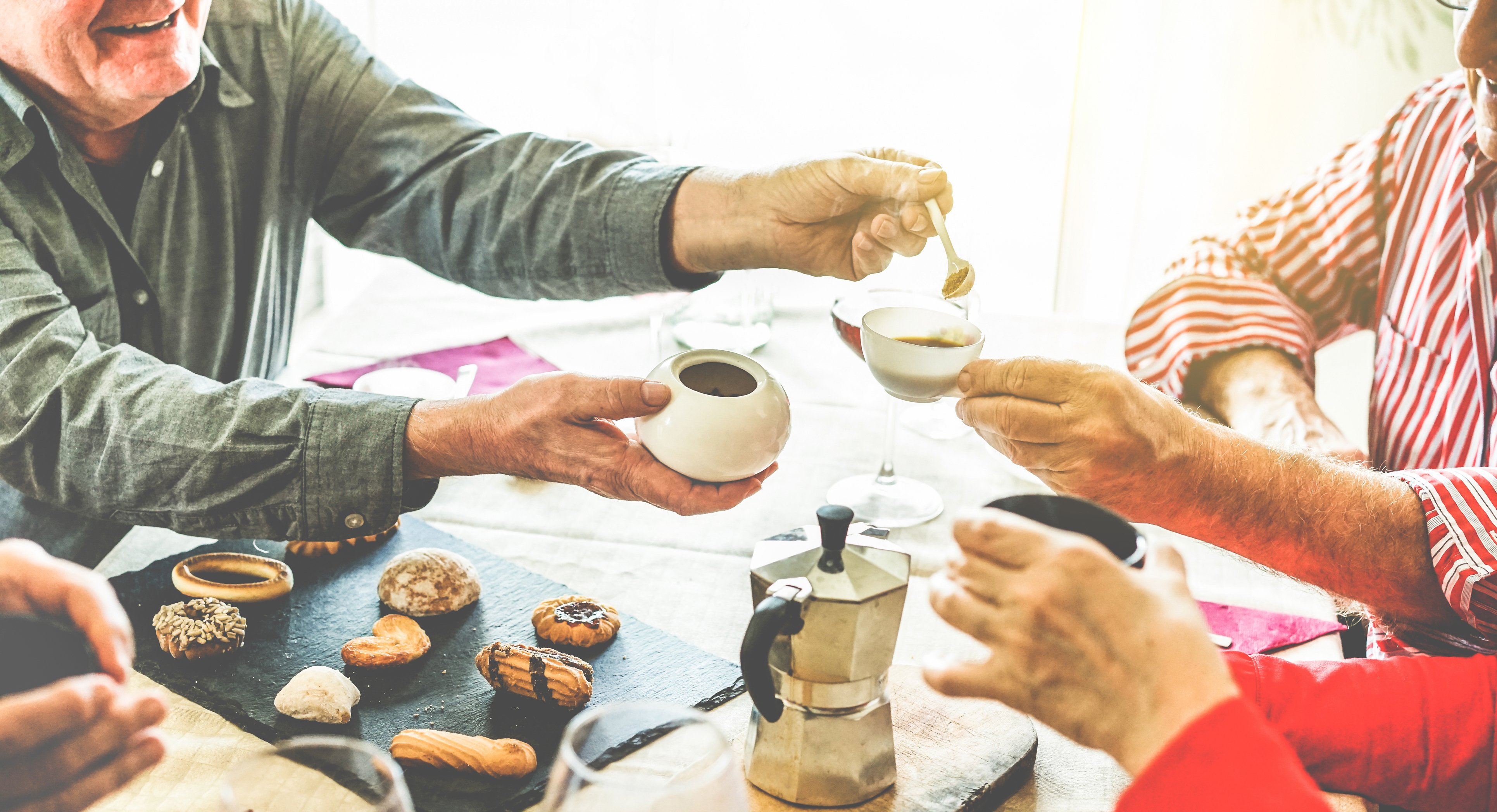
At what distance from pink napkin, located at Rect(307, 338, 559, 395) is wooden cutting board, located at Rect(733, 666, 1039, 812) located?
2.88 ft

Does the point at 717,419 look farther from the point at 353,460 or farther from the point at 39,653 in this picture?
the point at 39,653

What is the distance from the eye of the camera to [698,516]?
143 centimetres

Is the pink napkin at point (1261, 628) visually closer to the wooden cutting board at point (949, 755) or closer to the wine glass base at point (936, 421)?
the wooden cutting board at point (949, 755)

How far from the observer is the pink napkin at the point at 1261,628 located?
119cm

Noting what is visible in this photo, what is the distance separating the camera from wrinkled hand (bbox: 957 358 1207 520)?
115 cm

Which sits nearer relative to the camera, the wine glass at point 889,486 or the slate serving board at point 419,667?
the slate serving board at point 419,667

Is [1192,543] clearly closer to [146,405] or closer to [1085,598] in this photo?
[1085,598]

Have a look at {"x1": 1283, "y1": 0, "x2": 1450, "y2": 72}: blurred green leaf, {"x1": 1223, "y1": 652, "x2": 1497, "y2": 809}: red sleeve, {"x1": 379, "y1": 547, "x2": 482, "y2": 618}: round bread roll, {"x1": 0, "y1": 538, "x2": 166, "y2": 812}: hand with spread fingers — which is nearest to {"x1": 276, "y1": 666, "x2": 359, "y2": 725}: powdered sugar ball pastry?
{"x1": 379, "y1": 547, "x2": 482, "y2": 618}: round bread roll

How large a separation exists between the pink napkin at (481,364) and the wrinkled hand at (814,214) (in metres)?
0.40

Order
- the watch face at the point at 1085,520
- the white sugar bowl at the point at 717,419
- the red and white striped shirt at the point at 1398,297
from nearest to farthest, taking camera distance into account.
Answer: the watch face at the point at 1085,520 → the white sugar bowl at the point at 717,419 → the red and white striped shirt at the point at 1398,297

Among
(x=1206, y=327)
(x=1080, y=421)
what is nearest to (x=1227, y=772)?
(x=1080, y=421)

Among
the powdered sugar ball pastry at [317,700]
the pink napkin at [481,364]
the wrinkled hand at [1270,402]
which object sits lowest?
the powdered sugar ball pastry at [317,700]

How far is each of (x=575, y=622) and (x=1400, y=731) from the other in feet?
2.52

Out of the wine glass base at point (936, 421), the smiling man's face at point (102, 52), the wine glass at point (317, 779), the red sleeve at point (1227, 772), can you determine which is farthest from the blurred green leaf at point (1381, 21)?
the wine glass at point (317, 779)
